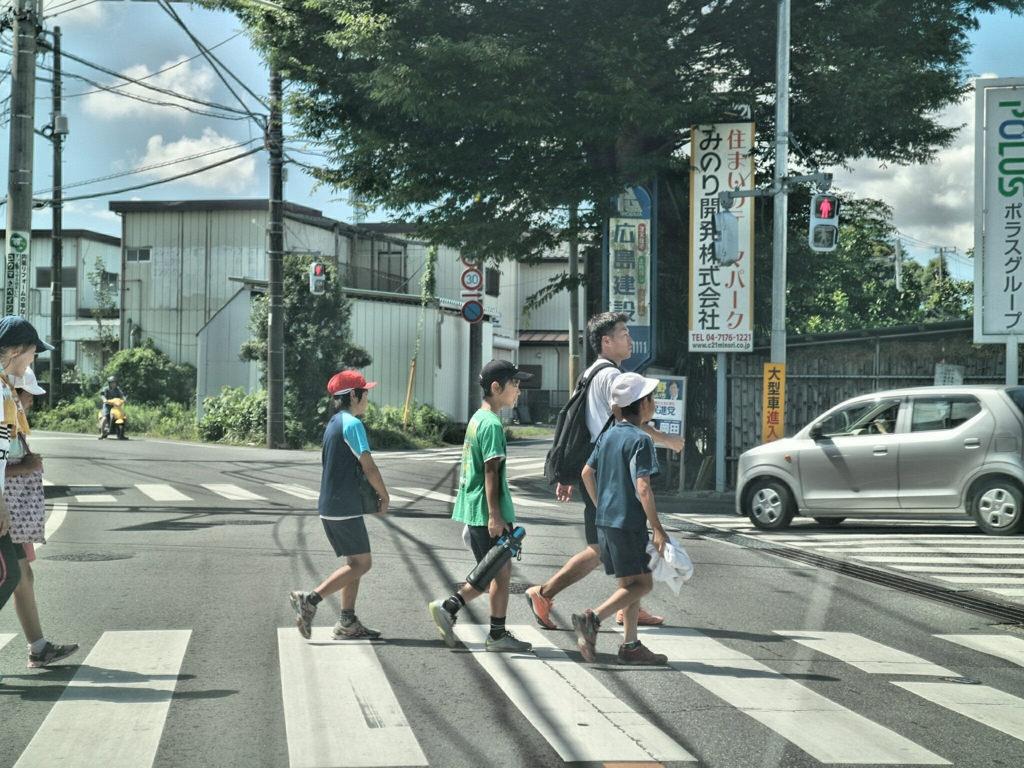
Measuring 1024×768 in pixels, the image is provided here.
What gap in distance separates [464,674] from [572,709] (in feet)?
2.85

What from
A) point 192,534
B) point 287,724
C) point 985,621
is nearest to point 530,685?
point 287,724

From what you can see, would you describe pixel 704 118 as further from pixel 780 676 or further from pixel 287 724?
pixel 287 724

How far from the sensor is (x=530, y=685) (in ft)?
18.2

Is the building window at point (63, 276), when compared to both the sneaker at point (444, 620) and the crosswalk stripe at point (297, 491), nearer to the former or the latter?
the crosswalk stripe at point (297, 491)

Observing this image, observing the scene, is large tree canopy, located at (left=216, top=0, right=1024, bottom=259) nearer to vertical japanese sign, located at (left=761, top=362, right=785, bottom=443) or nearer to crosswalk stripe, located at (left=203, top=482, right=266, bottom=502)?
vertical japanese sign, located at (left=761, top=362, right=785, bottom=443)

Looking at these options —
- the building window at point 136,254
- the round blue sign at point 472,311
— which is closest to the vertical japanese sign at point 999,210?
the round blue sign at point 472,311

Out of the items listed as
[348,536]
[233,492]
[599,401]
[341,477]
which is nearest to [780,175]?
[233,492]

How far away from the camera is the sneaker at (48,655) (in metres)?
5.80

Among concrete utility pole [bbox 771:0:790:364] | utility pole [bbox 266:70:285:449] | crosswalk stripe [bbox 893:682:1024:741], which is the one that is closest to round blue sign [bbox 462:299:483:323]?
utility pole [bbox 266:70:285:449]

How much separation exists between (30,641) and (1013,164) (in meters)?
14.0

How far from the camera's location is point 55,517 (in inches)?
499

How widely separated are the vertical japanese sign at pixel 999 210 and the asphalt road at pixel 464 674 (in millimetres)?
6494

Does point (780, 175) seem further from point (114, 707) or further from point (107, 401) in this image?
point (107, 401)

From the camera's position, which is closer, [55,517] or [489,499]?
[489,499]
